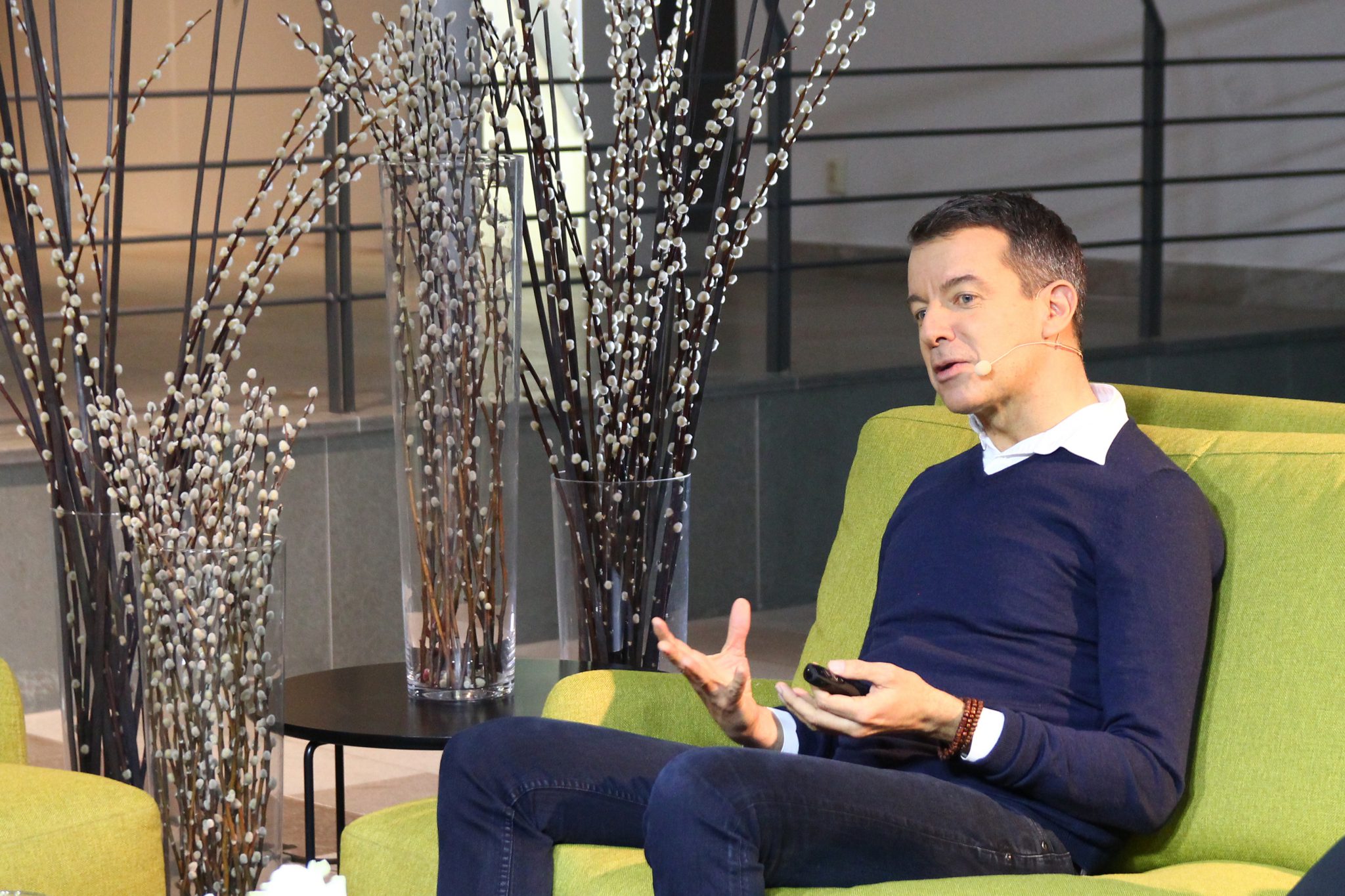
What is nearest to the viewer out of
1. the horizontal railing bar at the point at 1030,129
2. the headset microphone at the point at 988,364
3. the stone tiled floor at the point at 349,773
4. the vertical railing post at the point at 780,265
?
the headset microphone at the point at 988,364

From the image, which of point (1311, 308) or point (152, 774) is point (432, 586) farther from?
point (1311, 308)

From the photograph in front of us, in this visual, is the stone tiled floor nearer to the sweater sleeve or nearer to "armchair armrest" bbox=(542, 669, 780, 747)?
"armchair armrest" bbox=(542, 669, 780, 747)

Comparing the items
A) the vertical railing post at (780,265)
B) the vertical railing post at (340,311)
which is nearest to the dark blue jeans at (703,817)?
the vertical railing post at (340,311)

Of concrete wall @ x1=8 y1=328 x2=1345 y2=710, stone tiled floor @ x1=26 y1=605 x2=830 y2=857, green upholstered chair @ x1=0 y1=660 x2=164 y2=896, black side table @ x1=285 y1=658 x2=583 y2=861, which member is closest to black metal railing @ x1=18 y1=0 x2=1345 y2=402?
concrete wall @ x1=8 y1=328 x2=1345 y2=710

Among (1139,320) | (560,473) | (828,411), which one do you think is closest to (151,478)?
(560,473)

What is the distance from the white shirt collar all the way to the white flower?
2.92 feet

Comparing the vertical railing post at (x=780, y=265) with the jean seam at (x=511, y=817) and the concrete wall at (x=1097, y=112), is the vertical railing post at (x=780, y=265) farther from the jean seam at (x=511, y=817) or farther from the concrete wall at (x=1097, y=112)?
the jean seam at (x=511, y=817)

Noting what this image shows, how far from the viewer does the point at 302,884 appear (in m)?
1.40

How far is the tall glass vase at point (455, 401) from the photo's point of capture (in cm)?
231

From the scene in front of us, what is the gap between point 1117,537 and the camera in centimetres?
185

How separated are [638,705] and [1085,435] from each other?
594 mm

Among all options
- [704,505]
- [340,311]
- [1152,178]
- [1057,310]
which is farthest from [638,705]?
[1152,178]

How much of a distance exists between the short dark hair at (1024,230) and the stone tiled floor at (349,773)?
1571mm

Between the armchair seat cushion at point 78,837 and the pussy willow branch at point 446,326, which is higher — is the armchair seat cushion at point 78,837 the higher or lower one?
the lower one
